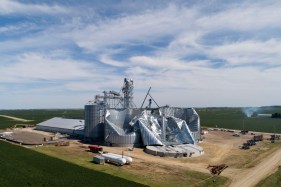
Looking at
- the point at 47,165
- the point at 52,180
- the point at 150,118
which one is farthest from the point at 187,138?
the point at 52,180

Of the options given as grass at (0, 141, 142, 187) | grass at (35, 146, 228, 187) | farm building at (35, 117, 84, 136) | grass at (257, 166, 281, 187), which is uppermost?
farm building at (35, 117, 84, 136)

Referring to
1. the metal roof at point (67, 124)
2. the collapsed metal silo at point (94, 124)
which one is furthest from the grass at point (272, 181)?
the metal roof at point (67, 124)

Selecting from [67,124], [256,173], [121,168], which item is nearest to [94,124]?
[67,124]

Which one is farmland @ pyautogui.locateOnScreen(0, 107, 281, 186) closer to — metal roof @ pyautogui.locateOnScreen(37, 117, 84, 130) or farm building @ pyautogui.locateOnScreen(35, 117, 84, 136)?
farm building @ pyautogui.locateOnScreen(35, 117, 84, 136)

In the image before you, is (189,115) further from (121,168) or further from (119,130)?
(121,168)

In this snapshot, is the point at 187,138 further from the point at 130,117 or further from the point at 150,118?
the point at 130,117

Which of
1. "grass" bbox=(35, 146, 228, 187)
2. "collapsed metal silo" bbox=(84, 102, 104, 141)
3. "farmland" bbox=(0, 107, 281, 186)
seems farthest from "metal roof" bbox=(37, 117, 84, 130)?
"grass" bbox=(35, 146, 228, 187)
